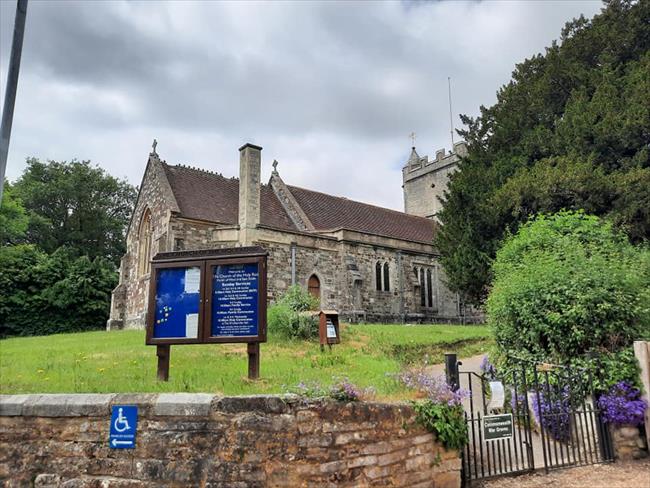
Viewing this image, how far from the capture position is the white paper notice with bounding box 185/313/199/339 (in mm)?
6980

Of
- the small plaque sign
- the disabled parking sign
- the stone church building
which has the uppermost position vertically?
the stone church building

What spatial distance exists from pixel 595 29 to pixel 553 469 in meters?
19.2

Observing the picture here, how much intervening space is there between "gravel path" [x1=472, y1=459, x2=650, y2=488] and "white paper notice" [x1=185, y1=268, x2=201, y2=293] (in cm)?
484

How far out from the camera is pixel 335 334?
1270 cm

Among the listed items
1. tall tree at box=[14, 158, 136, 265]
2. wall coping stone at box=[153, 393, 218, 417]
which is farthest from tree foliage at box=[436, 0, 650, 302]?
tall tree at box=[14, 158, 136, 265]

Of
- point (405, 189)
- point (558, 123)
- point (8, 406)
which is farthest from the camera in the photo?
point (405, 189)

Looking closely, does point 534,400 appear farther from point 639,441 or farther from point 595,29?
point 595,29

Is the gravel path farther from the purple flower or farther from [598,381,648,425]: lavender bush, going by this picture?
the purple flower

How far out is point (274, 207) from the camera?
27125 mm

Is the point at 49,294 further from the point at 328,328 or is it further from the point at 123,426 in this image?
the point at 123,426

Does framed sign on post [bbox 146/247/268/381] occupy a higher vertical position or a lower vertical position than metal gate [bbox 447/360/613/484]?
higher

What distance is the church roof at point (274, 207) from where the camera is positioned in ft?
80.7

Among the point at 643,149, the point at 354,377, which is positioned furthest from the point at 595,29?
the point at 354,377

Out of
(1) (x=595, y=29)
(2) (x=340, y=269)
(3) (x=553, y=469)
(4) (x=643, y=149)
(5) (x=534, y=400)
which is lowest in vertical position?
(3) (x=553, y=469)
